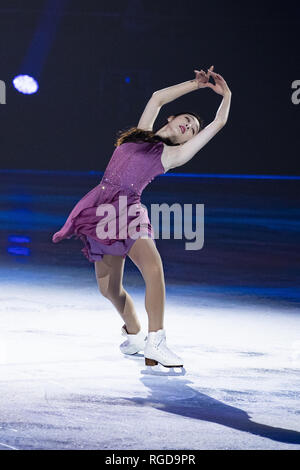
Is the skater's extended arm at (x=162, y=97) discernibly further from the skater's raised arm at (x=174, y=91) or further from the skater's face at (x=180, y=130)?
the skater's face at (x=180, y=130)

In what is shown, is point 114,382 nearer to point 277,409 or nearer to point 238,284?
point 277,409

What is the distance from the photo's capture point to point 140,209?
3.99 meters

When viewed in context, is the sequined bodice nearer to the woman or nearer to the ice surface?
the woman

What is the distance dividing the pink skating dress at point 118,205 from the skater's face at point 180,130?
0.23 ft

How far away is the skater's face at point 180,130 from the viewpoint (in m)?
4.06

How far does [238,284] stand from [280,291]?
1.19 feet

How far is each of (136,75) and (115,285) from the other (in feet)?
60.0

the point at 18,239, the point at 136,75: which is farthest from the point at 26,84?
the point at 18,239

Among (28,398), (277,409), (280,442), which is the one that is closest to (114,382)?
(28,398)

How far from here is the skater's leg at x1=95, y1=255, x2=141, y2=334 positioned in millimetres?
4090

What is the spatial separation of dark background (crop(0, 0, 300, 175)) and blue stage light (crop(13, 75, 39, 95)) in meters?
0.13

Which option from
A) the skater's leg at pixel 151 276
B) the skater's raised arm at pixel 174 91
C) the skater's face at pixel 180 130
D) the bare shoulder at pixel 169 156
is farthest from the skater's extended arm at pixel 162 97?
the skater's leg at pixel 151 276

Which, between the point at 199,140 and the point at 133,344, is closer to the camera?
the point at 199,140

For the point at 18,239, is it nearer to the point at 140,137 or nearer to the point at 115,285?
the point at 115,285
